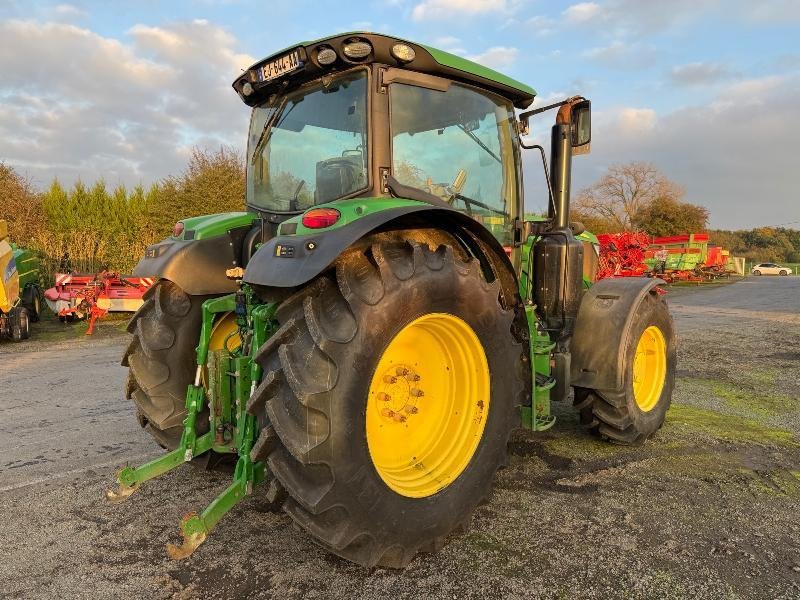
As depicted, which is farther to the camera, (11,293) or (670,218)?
(670,218)

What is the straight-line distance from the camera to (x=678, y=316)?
13.2 metres

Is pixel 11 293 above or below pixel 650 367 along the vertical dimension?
above

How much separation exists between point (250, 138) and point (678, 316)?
1238cm

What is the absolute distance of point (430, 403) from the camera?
286 centimetres

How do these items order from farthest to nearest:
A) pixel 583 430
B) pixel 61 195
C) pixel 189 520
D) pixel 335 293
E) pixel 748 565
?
pixel 61 195 → pixel 583 430 → pixel 748 565 → pixel 335 293 → pixel 189 520

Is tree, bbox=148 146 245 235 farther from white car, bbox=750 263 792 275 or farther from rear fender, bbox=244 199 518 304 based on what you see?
white car, bbox=750 263 792 275

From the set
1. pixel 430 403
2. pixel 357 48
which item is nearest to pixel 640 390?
pixel 430 403

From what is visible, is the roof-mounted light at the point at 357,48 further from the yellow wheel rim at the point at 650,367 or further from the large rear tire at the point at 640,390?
the yellow wheel rim at the point at 650,367

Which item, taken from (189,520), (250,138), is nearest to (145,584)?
(189,520)

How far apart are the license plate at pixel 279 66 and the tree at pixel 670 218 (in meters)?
41.6

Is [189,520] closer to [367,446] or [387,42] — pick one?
[367,446]

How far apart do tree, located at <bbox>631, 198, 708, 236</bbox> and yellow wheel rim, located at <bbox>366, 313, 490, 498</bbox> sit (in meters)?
41.6

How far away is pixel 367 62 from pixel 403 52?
187 millimetres

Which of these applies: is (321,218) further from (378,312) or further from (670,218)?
(670,218)
